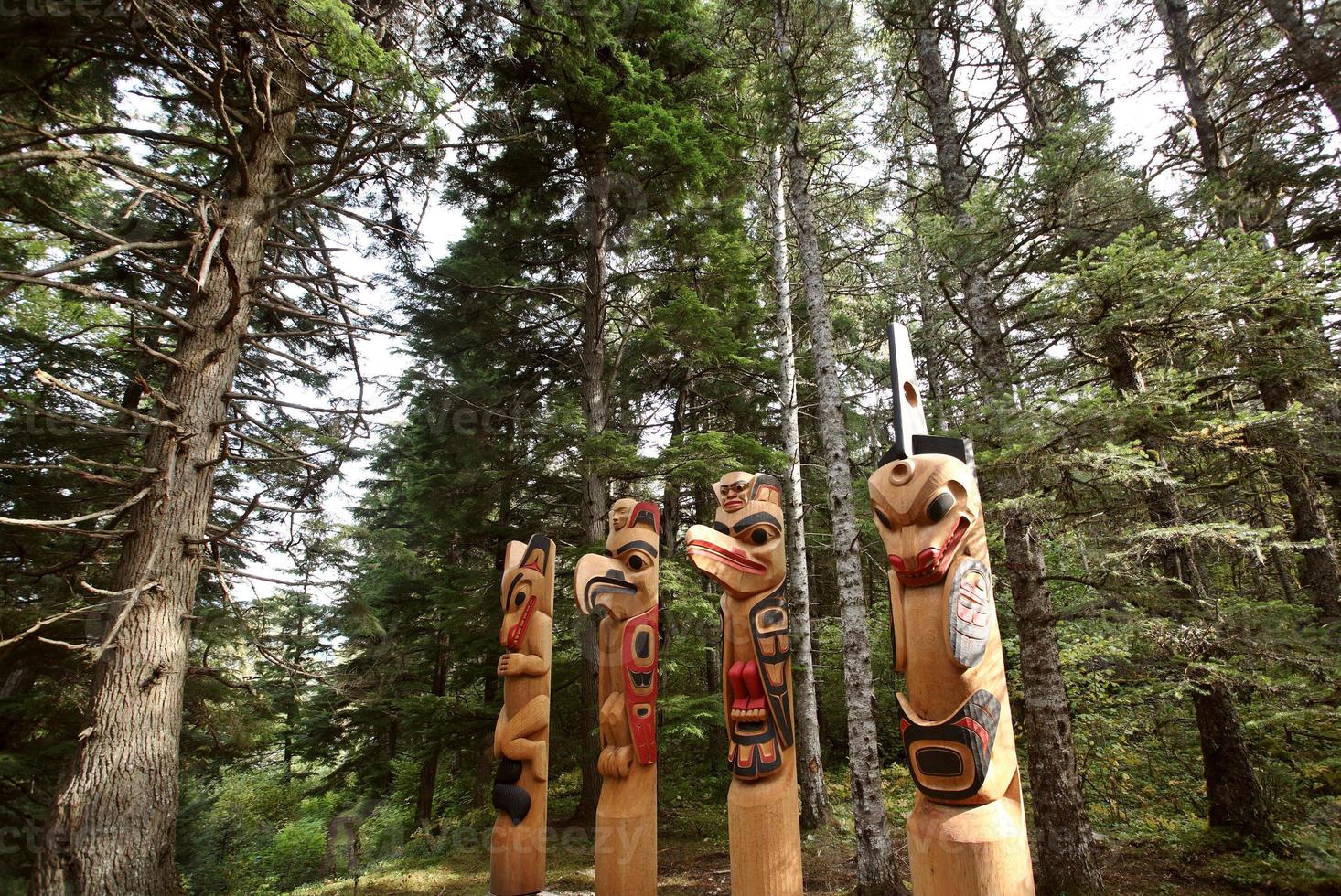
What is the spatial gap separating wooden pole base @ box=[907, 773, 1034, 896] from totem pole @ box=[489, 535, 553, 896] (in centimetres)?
429

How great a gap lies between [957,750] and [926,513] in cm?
112

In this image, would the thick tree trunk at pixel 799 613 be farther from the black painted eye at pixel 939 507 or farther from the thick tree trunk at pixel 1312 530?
the black painted eye at pixel 939 507

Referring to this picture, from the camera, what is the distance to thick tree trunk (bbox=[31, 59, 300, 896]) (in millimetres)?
4395

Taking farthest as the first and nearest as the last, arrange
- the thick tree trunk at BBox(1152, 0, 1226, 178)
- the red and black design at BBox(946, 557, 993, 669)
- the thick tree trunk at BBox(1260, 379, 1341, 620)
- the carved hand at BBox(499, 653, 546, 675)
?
1. the thick tree trunk at BBox(1152, 0, 1226, 178)
2. the thick tree trunk at BBox(1260, 379, 1341, 620)
3. the carved hand at BBox(499, 653, 546, 675)
4. the red and black design at BBox(946, 557, 993, 669)

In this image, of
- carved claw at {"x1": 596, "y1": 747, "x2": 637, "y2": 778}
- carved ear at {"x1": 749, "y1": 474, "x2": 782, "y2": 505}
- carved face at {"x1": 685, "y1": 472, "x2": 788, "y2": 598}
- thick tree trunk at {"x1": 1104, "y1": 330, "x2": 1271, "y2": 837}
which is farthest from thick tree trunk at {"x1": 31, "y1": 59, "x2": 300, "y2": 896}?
thick tree trunk at {"x1": 1104, "y1": 330, "x2": 1271, "y2": 837}

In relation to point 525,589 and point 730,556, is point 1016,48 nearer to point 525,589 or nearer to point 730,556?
point 730,556

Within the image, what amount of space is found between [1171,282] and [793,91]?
470 cm

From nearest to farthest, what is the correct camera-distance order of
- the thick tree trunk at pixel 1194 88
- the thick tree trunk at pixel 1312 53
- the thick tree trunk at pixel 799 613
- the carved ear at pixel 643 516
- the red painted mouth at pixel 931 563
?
the red painted mouth at pixel 931 563
the carved ear at pixel 643 516
the thick tree trunk at pixel 1312 53
the thick tree trunk at pixel 1194 88
the thick tree trunk at pixel 799 613

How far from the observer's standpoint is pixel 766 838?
Result: 434 centimetres

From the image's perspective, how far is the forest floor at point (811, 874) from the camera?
568 centimetres

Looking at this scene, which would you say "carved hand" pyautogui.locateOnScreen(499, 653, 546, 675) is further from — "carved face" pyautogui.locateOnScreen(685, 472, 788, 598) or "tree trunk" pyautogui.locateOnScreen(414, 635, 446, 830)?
"tree trunk" pyautogui.locateOnScreen(414, 635, 446, 830)

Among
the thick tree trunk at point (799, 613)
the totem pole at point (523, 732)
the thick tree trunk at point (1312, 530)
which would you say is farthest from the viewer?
the thick tree trunk at point (799, 613)

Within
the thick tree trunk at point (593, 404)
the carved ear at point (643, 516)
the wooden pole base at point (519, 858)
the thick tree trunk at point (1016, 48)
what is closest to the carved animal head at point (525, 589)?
the carved ear at point (643, 516)

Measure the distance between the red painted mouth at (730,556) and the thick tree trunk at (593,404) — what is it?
4534mm
